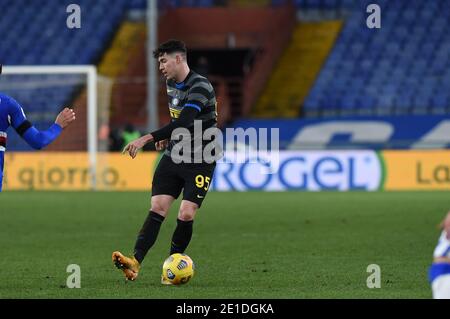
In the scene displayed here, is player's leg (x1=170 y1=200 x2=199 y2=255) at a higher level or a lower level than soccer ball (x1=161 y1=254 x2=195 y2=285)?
higher

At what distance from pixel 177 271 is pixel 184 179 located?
0.89m

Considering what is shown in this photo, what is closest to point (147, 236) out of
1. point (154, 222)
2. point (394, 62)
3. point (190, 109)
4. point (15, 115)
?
point (154, 222)

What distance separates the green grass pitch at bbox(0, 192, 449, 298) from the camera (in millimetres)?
9773

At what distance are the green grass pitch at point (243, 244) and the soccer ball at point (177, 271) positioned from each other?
10 centimetres

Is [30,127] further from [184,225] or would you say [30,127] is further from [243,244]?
[243,244]

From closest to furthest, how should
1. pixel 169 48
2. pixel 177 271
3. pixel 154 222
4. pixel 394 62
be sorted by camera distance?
pixel 177 271, pixel 169 48, pixel 154 222, pixel 394 62

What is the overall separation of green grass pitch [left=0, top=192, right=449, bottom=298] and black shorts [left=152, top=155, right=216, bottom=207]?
32.0 inches

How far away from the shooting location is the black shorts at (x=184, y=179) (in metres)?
10.3

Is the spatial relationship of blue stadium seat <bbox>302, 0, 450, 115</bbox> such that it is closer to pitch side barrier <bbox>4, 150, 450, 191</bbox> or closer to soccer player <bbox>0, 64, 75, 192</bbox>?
pitch side barrier <bbox>4, 150, 450, 191</bbox>

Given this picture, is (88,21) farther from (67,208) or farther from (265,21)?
(67,208)

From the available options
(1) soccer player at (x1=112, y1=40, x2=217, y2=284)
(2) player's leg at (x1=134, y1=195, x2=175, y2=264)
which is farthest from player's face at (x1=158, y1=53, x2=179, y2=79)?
(2) player's leg at (x1=134, y1=195, x2=175, y2=264)

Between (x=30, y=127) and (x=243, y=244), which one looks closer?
(x=30, y=127)

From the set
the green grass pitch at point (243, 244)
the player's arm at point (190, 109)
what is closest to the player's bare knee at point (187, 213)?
the green grass pitch at point (243, 244)

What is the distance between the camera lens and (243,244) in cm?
1406
